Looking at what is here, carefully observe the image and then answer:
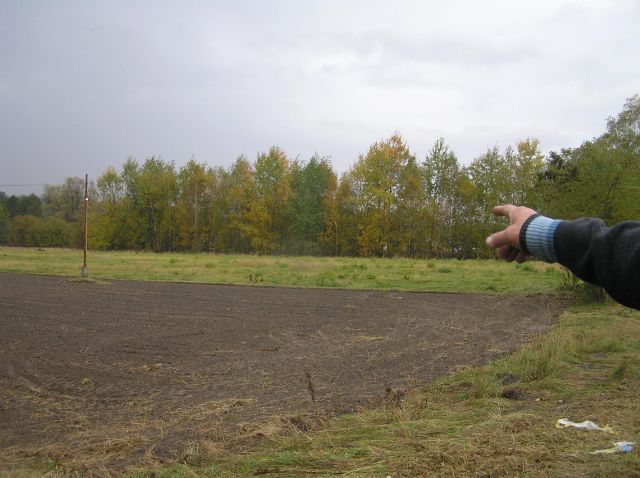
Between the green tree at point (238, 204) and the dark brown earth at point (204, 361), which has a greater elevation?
the green tree at point (238, 204)

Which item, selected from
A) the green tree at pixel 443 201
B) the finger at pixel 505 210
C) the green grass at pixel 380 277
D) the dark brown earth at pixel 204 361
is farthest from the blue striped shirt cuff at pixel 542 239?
the green tree at pixel 443 201

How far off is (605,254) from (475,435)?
2919 millimetres

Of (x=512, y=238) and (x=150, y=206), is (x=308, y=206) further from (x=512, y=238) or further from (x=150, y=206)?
(x=512, y=238)

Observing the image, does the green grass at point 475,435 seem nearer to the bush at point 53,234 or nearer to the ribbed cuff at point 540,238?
the ribbed cuff at point 540,238

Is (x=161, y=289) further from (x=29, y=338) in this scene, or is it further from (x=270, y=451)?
(x=270, y=451)

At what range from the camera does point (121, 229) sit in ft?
230

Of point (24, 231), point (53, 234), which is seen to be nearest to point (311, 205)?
point (53, 234)

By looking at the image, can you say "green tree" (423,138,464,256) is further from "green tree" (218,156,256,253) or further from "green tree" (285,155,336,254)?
"green tree" (218,156,256,253)

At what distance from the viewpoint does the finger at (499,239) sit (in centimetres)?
179

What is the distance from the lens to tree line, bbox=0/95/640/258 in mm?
48406

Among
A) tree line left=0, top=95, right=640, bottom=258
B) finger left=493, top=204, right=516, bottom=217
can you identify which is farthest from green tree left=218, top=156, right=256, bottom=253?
finger left=493, top=204, right=516, bottom=217

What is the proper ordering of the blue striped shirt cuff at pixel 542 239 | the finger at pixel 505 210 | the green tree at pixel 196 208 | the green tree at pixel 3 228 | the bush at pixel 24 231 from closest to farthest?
the blue striped shirt cuff at pixel 542 239 < the finger at pixel 505 210 < the green tree at pixel 196 208 < the bush at pixel 24 231 < the green tree at pixel 3 228

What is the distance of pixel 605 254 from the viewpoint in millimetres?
1511

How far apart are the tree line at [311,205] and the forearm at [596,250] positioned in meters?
37.1
